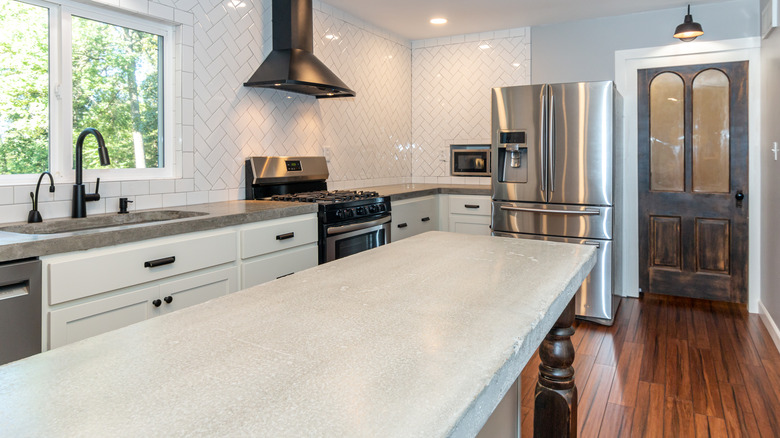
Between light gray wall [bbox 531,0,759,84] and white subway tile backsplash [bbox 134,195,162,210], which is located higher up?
light gray wall [bbox 531,0,759,84]

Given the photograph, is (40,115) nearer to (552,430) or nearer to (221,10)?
(221,10)

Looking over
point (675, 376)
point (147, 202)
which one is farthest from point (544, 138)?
point (147, 202)

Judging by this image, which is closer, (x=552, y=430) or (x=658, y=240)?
(x=552, y=430)

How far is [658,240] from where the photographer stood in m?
4.45

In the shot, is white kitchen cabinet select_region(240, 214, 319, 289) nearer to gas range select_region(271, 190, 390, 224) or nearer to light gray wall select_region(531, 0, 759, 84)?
gas range select_region(271, 190, 390, 224)

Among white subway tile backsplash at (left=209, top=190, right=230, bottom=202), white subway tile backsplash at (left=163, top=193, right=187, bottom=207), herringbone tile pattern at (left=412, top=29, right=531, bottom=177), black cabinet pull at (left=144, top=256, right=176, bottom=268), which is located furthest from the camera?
herringbone tile pattern at (left=412, top=29, right=531, bottom=177)

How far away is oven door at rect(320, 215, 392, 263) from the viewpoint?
3.22 m

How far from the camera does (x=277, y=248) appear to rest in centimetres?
288

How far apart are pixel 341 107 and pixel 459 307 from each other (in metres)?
3.56

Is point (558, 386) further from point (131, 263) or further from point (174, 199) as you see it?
point (174, 199)

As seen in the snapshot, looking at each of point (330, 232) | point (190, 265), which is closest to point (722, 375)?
point (330, 232)

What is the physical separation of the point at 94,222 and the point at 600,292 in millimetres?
3229

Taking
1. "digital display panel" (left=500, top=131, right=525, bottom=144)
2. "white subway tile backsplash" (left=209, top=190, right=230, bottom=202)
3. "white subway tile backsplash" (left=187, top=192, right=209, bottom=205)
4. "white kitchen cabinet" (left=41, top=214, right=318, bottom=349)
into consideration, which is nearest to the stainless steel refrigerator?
"digital display panel" (left=500, top=131, right=525, bottom=144)

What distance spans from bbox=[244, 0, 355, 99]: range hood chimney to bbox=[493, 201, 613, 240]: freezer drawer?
1.56 metres
